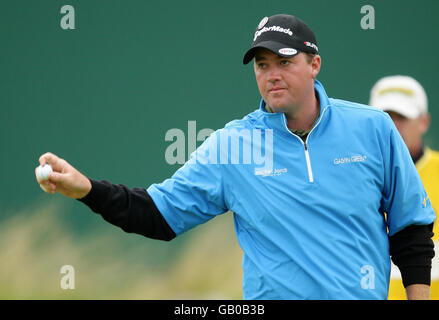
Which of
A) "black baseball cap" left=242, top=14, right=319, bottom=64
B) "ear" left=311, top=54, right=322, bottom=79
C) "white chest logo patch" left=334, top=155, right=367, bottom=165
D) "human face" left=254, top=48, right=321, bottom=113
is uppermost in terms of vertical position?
"black baseball cap" left=242, top=14, right=319, bottom=64

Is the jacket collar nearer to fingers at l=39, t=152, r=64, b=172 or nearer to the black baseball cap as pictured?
the black baseball cap

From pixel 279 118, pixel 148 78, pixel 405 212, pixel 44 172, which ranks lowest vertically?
pixel 405 212

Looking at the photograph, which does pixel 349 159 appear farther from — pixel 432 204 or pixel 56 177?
pixel 432 204

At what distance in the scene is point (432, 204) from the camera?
4281 mm

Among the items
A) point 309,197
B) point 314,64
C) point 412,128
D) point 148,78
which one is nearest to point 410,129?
point 412,128

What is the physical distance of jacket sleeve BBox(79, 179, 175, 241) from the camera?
2.84 meters

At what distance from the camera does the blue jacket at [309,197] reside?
279cm

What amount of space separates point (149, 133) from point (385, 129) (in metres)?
3.10

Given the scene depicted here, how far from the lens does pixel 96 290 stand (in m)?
5.64

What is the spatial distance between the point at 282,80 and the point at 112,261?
3.15 metres

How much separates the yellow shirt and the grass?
180 cm

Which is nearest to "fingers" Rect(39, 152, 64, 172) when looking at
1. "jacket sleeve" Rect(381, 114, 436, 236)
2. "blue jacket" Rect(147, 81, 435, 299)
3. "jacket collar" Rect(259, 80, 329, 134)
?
"blue jacket" Rect(147, 81, 435, 299)

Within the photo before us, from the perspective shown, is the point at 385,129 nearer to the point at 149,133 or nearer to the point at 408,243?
the point at 408,243

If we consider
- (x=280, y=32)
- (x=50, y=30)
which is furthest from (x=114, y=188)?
(x=50, y=30)
